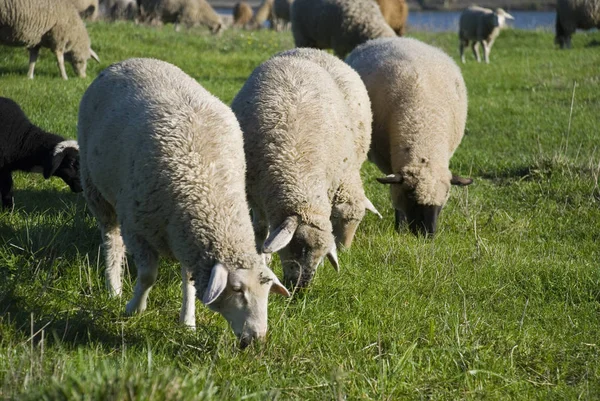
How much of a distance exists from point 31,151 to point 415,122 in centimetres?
333

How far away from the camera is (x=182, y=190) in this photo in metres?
3.97

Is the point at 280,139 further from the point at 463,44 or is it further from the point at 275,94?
the point at 463,44

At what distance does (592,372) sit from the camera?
4.02 meters

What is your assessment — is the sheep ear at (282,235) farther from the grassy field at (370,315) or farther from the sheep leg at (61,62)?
the sheep leg at (61,62)

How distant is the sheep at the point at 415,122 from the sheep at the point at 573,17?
44.7 ft

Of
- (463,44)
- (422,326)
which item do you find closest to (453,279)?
(422,326)

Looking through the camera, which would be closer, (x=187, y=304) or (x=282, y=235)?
(x=187, y=304)

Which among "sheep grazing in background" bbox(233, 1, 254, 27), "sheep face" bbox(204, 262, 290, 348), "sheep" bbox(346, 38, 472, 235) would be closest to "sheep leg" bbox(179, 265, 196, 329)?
"sheep face" bbox(204, 262, 290, 348)

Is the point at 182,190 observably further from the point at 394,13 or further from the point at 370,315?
the point at 394,13

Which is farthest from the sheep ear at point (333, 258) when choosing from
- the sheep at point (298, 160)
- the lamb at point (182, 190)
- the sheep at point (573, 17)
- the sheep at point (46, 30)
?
the sheep at point (573, 17)

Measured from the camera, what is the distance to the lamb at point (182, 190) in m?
3.88

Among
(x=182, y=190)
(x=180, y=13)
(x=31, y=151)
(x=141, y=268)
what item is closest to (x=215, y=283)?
(x=182, y=190)

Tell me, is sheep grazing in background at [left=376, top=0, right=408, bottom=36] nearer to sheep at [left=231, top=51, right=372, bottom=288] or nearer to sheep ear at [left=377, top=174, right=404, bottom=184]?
sheep ear at [left=377, top=174, right=404, bottom=184]

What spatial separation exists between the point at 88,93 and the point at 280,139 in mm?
1254
